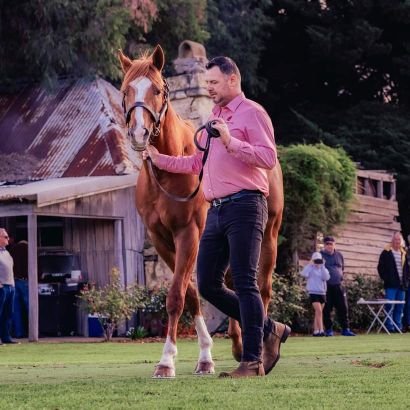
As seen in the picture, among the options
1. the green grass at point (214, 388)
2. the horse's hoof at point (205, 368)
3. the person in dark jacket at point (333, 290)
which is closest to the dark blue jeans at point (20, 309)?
the person in dark jacket at point (333, 290)

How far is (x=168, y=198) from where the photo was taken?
30.9 feet

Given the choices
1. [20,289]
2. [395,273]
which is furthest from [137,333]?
[395,273]

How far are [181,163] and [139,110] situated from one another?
0.55m

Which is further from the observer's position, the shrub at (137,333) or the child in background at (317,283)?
the child in background at (317,283)

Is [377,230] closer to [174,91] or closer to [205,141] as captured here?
[174,91]

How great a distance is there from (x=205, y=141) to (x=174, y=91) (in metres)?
15.4

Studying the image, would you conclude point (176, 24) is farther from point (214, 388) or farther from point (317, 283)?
point (214, 388)

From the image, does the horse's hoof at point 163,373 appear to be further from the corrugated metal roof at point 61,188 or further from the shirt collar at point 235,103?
the corrugated metal roof at point 61,188

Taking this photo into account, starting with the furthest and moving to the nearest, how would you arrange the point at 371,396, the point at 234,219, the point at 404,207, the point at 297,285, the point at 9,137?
the point at 404,207, the point at 9,137, the point at 297,285, the point at 234,219, the point at 371,396

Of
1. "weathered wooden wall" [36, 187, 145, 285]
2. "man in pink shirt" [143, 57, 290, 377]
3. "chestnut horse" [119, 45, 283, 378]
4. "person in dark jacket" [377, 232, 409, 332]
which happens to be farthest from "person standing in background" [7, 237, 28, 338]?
"man in pink shirt" [143, 57, 290, 377]

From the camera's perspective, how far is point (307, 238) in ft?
78.9

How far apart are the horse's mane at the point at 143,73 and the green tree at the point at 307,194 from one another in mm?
14359

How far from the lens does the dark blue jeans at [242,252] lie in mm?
7750

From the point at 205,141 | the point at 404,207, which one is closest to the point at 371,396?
the point at 205,141
